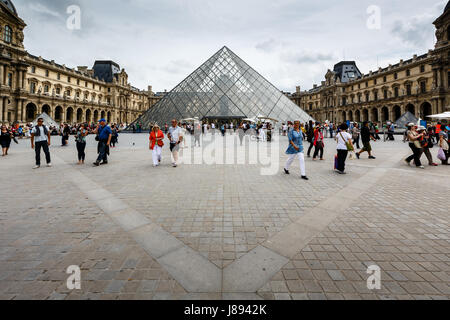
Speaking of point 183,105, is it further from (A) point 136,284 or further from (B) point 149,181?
(A) point 136,284

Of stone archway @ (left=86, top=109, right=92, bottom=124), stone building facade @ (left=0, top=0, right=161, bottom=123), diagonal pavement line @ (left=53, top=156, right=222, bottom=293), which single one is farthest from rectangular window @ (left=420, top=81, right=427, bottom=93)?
stone archway @ (left=86, top=109, right=92, bottom=124)

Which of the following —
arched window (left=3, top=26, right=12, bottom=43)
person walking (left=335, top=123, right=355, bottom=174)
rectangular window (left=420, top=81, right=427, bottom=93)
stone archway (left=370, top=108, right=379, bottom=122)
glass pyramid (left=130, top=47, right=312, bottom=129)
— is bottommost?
person walking (left=335, top=123, right=355, bottom=174)

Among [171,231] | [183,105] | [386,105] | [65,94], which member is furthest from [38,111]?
[386,105]

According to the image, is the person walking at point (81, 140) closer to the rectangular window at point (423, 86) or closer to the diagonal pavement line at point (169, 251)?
the diagonal pavement line at point (169, 251)

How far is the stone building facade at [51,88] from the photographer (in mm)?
33125

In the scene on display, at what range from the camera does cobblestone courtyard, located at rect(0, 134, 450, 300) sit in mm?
1715

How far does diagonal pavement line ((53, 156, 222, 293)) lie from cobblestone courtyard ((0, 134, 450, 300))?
13 mm

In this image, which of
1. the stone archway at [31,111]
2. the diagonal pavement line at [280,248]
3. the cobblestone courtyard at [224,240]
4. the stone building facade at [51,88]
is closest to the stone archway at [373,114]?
the cobblestone courtyard at [224,240]

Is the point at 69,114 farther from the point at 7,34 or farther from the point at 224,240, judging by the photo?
the point at 224,240

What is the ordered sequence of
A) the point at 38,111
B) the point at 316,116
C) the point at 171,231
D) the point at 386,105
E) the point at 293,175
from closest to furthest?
the point at 171,231, the point at 293,175, the point at 38,111, the point at 386,105, the point at 316,116

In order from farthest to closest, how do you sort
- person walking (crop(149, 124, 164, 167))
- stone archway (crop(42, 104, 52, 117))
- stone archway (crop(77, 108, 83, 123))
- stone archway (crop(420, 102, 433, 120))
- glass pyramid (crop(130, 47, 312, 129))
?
1. stone archway (crop(77, 108, 83, 123))
2. stone archway (crop(42, 104, 52, 117))
3. stone archway (crop(420, 102, 433, 120))
4. glass pyramid (crop(130, 47, 312, 129))
5. person walking (crop(149, 124, 164, 167))

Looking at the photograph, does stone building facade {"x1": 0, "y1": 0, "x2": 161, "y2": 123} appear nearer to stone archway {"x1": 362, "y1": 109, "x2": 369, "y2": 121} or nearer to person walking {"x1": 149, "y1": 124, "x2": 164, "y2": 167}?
person walking {"x1": 149, "y1": 124, "x2": 164, "y2": 167}

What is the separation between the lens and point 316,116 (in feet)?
231
